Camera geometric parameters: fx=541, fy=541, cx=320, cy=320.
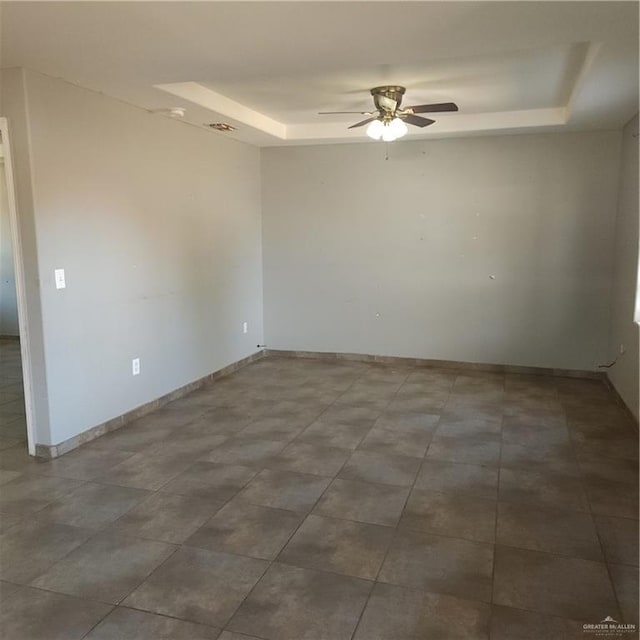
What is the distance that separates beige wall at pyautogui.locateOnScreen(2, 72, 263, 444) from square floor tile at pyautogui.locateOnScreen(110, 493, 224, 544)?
1.06 m

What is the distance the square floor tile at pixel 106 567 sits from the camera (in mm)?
2203

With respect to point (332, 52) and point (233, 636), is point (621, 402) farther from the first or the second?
point (233, 636)

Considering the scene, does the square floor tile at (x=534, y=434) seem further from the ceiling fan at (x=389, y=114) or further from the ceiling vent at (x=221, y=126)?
the ceiling vent at (x=221, y=126)

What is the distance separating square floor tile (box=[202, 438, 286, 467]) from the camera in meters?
3.46

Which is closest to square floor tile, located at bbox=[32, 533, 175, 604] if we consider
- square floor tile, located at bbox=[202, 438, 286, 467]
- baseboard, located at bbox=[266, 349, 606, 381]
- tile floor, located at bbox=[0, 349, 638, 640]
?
tile floor, located at bbox=[0, 349, 638, 640]

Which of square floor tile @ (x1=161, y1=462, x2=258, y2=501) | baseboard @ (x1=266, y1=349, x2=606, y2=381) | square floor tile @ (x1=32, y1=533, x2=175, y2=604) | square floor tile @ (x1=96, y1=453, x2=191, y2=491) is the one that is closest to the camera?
square floor tile @ (x1=32, y1=533, x2=175, y2=604)

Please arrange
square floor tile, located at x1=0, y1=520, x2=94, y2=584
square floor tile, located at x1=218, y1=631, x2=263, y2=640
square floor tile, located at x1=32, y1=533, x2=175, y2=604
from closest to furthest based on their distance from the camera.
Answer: square floor tile, located at x1=218, y1=631, x2=263, y2=640 < square floor tile, located at x1=32, y1=533, x2=175, y2=604 < square floor tile, located at x1=0, y1=520, x2=94, y2=584

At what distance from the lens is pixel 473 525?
268 centimetres

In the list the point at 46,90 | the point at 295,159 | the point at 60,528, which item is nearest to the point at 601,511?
the point at 60,528

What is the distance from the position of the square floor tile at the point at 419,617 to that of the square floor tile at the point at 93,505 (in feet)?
4.70

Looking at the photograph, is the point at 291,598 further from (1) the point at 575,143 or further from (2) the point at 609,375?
(1) the point at 575,143

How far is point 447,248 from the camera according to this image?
5.64 meters

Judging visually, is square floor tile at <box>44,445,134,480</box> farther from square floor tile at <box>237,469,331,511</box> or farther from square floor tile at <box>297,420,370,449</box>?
square floor tile at <box>297,420,370,449</box>

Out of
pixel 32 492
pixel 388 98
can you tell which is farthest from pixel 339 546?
pixel 388 98
